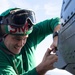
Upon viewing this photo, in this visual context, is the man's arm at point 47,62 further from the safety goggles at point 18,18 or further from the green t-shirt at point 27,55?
the safety goggles at point 18,18

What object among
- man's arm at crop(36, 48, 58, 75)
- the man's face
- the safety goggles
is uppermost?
the safety goggles

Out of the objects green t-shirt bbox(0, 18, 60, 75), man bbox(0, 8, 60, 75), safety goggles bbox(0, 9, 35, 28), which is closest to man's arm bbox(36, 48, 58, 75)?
man bbox(0, 8, 60, 75)

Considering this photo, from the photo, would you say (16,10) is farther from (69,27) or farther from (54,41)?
(69,27)

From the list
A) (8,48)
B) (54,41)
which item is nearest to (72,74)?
(54,41)

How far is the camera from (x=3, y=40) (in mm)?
2301

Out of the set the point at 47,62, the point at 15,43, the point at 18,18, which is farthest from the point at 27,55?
the point at 47,62

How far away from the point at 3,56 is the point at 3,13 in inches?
18.3

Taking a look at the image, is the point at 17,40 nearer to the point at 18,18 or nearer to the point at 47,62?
the point at 18,18

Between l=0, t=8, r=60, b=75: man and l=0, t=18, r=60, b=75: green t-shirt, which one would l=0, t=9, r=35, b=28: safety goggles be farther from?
l=0, t=18, r=60, b=75: green t-shirt

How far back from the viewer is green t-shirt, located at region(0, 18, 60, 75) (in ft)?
7.29

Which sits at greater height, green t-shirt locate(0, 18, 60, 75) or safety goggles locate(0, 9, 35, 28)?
safety goggles locate(0, 9, 35, 28)

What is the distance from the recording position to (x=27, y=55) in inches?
95.3

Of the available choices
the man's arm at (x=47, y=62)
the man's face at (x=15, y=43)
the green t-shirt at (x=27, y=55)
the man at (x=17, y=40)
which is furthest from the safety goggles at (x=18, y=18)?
the man's arm at (x=47, y=62)

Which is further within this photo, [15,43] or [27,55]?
[27,55]
